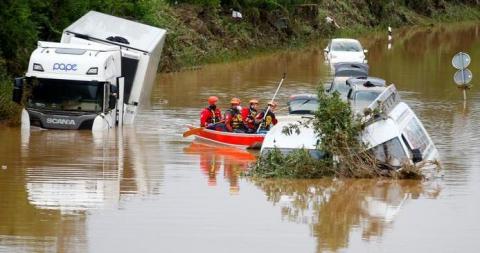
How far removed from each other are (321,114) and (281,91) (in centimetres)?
1817

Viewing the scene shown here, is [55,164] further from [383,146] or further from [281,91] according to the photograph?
[281,91]

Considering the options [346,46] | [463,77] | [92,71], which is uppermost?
[346,46]

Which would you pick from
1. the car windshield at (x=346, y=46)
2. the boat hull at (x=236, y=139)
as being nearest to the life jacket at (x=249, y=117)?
the boat hull at (x=236, y=139)

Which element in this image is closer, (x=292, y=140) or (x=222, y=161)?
(x=292, y=140)

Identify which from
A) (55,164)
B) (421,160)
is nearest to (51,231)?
(55,164)

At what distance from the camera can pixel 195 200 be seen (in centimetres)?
2219

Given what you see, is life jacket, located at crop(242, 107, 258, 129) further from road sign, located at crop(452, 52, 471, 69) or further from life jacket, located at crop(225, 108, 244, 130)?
road sign, located at crop(452, 52, 471, 69)

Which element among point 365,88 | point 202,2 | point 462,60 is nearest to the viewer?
point 365,88

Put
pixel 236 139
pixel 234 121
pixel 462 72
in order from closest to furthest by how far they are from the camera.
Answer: pixel 236 139
pixel 234 121
pixel 462 72

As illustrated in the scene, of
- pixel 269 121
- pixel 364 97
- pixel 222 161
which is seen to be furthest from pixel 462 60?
pixel 222 161

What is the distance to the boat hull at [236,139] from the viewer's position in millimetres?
29328

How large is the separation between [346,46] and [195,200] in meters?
32.5

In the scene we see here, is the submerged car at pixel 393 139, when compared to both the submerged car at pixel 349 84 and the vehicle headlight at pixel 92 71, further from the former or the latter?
the submerged car at pixel 349 84

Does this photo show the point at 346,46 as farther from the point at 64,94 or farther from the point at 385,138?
the point at 385,138
